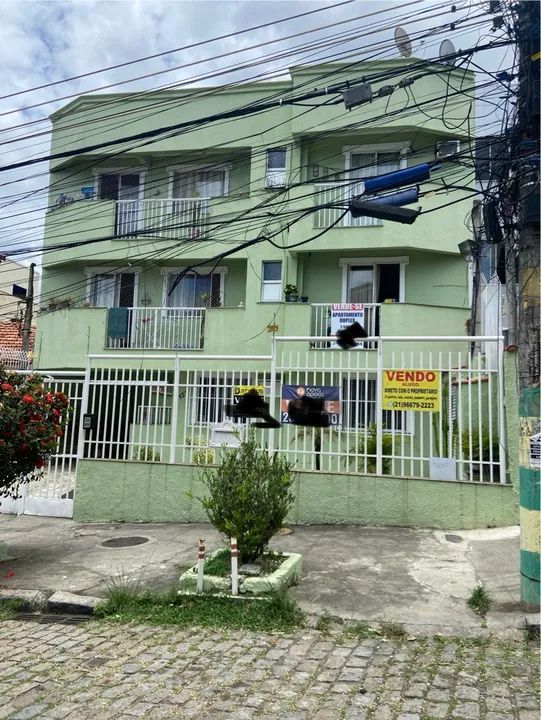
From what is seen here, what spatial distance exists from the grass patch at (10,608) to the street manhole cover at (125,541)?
2081 mm

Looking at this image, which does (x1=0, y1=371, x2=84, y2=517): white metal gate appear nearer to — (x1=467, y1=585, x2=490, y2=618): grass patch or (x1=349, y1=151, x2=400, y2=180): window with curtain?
(x1=467, y1=585, x2=490, y2=618): grass patch

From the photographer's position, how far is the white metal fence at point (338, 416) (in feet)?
25.6

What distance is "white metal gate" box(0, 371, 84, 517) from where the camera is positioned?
383 inches

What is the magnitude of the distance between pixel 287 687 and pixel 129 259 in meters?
14.0

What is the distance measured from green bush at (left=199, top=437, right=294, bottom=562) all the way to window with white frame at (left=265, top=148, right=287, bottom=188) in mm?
10972

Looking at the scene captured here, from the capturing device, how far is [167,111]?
1595cm

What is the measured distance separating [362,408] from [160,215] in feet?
31.6

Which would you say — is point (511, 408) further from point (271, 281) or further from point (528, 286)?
point (271, 281)

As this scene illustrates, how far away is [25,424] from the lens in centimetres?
680

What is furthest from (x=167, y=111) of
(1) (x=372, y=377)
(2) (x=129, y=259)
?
(1) (x=372, y=377)

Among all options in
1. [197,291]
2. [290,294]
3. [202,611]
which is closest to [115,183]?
[197,291]

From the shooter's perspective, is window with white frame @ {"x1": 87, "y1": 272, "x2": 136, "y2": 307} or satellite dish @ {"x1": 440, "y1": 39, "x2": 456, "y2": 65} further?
window with white frame @ {"x1": 87, "y1": 272, "x2": 136, "y2": 307}

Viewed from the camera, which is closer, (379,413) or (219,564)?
(219,564)

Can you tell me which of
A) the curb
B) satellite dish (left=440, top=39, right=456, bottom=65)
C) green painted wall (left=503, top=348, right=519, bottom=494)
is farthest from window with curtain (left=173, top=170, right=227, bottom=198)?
the curb
